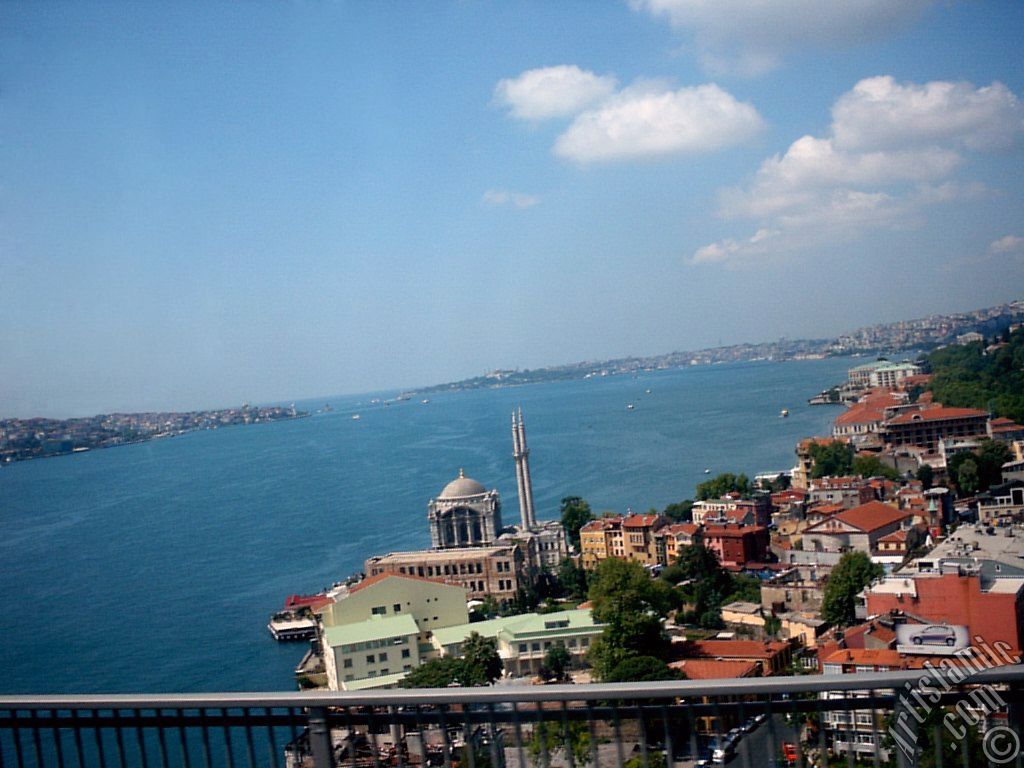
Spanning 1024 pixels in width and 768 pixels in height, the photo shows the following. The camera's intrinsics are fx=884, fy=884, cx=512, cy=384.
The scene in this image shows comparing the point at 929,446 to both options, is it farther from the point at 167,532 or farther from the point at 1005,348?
the point at 167,532

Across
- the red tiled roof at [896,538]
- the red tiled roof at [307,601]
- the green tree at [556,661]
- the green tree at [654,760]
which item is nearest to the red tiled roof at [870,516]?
the red tiled roof at [896,538]

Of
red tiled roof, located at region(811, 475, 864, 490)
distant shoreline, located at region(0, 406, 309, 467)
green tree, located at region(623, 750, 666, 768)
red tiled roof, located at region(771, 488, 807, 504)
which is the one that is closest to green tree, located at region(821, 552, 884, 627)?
red tiled roof, located at region(811, 475, 864, 490)

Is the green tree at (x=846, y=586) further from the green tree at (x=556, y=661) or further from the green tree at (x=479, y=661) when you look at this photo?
the green tree at (x=479, y=661)

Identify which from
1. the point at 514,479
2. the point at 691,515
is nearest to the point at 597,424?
the point at 514,479

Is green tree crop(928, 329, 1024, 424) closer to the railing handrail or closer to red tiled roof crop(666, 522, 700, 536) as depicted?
red tiled roof crop(666, 522, 700, 536)

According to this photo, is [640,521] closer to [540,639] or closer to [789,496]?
[789,496]

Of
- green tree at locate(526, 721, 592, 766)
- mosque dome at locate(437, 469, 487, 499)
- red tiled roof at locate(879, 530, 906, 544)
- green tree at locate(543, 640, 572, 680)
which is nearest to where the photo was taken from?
green tree at locate(526, 721, 592, 766)
